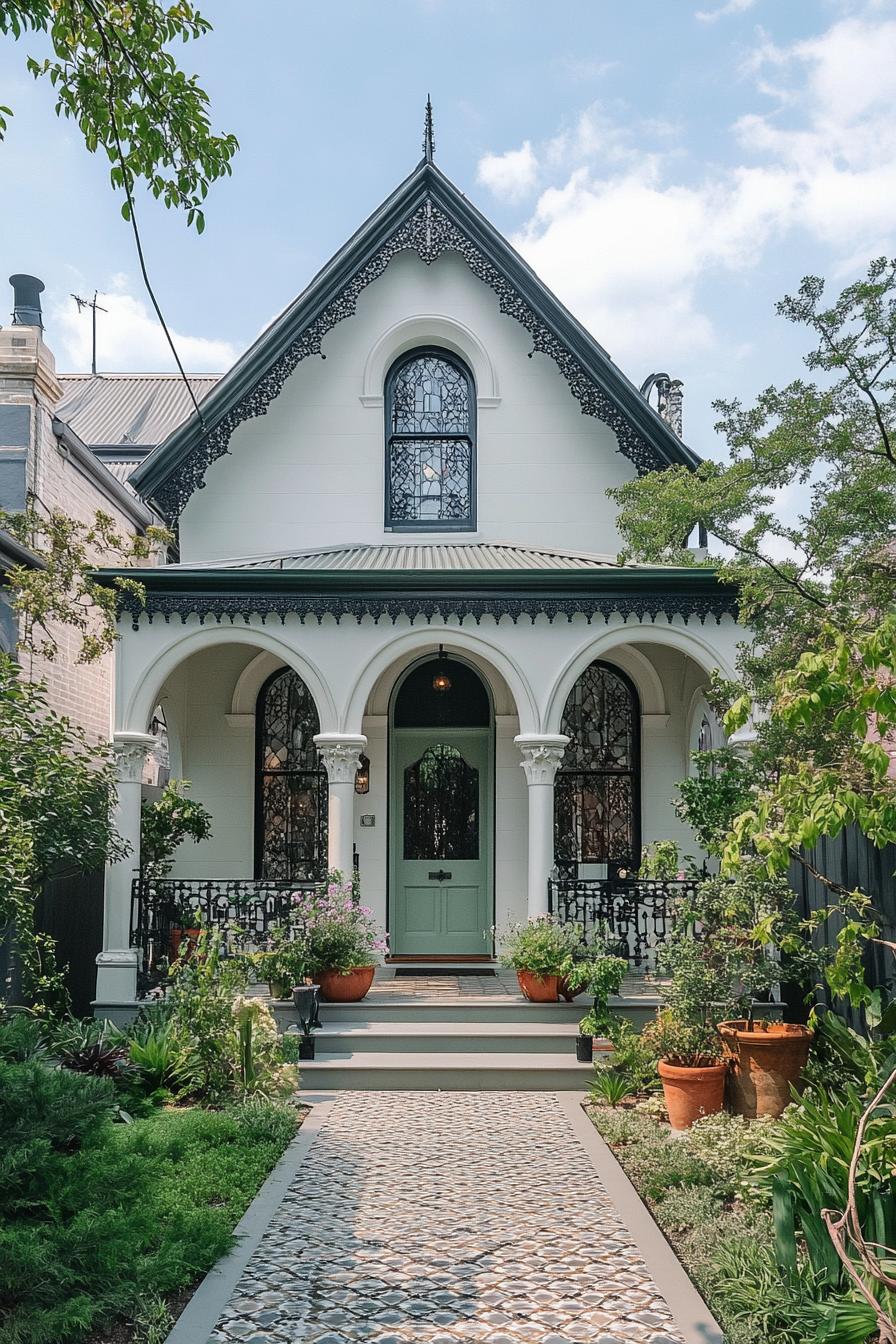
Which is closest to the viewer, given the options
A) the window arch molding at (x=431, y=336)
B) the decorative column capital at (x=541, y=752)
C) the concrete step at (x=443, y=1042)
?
the concrete step at (x=443, y=1042)

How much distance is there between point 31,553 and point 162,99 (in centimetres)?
694

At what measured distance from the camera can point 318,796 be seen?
1371cm

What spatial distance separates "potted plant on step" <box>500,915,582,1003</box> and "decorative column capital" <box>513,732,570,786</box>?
4.89ft

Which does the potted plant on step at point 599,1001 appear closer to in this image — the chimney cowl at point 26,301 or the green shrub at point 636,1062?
the green shrub at point 636,1062

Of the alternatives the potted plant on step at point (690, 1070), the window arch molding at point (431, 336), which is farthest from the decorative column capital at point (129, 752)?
the potted plant on step at point (690, 1070)

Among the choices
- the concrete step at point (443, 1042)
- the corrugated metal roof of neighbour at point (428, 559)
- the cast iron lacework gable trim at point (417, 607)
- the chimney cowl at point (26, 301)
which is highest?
the chimney cowl at point (26, 301)

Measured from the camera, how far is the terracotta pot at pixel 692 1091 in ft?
27.1

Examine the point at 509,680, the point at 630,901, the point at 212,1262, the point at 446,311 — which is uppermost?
the point at 446,311

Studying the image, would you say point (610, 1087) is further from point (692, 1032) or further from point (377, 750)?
point (377, 750)

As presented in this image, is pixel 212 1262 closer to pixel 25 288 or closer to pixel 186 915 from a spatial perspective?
pixel 186 915

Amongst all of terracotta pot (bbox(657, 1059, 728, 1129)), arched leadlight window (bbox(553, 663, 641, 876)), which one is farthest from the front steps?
arched leadlight window (bbox(553, 663, 641, 876))

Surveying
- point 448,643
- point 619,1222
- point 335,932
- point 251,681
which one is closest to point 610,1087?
point 619,1222

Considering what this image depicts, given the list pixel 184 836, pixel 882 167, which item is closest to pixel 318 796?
pixel 184 836

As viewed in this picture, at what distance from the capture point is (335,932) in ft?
34.9
